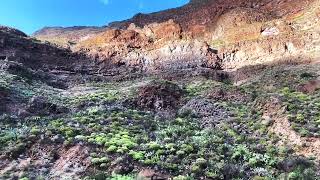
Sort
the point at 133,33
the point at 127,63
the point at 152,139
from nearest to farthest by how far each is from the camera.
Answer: the point at 152,139 → the point at 127,63 → the point at 133,33

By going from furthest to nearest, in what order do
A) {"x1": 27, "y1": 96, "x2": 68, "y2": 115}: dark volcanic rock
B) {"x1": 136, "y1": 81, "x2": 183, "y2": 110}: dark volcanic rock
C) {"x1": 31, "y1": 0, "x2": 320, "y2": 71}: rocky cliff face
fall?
{"x1": 31, "y1": 0, "x2": 320, "y2": 71}: rocky cliff face, {"x1": 136, "y1": 81, "x2": 183, "y2": 110}: dark volcanic rock, {"x1": 27, "y1": 96, "x2": 68, "y2": 115}: dark volcanic rock

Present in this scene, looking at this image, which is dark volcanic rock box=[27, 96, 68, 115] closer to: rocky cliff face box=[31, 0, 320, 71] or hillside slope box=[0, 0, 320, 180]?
hillside slope box=[0, 0, 320, 180]

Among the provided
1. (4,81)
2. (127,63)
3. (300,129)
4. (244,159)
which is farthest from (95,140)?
(127,63)

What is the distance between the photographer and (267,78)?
44875 millimetres

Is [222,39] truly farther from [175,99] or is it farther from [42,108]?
[42,108]

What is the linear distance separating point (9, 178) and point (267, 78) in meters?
25.0

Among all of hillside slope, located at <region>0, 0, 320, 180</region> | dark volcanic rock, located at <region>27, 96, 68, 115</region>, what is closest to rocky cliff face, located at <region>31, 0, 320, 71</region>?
hillside slope, located at <region>0, 0, 320, 180</region>

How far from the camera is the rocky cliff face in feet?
171

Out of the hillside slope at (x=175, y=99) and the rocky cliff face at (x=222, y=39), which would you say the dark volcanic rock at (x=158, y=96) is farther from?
the rocky cliff face at (x=222, y=39)

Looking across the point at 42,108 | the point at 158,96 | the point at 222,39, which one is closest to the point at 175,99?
the point at 158,96

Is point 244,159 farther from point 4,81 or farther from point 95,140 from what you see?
point 4,81

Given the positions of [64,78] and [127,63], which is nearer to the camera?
[64,78]

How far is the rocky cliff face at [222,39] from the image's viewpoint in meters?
52.1

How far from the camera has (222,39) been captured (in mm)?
59281
